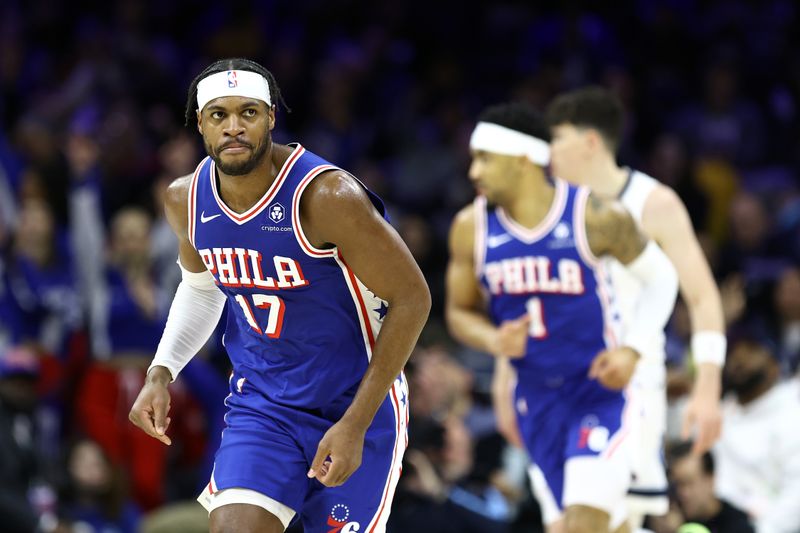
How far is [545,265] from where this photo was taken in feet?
20.6

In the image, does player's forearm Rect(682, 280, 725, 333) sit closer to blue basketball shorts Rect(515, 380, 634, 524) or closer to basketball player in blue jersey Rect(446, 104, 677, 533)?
basketball player in blue jersey Rect(446, 104, 677, 533)

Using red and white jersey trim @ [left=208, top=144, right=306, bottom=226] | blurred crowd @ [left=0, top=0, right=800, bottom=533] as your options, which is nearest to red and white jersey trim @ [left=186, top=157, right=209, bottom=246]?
red and white jersey trim @ [left=208, top=144, right=306, bottom=226]

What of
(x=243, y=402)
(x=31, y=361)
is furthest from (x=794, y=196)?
(x=243, y=402)

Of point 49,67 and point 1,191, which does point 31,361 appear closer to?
point 1,191

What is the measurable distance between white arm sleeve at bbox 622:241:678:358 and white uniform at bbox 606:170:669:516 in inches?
5.5

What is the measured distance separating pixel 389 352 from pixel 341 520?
A: 2.17ft

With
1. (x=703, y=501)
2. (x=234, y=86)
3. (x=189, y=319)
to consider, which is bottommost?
(x=703, y=501)

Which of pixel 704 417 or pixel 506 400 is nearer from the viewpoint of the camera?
pixel 704 417

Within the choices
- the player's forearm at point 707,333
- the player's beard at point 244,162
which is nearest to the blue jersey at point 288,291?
the player's beard at point 244,162

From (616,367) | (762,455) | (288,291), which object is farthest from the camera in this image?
(762,455)

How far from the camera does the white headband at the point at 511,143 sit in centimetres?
650

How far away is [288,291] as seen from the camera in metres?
4.64

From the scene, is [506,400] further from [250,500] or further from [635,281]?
[250,500]

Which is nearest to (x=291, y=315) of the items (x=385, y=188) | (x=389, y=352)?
(x=389, y=352)
